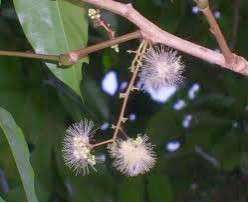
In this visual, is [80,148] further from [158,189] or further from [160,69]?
[158,189]

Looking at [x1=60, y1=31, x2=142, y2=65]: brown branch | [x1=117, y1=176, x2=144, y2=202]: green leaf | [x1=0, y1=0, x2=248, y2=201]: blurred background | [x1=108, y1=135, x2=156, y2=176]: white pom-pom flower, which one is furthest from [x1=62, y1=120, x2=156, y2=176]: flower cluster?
[x1=117, y1=176, x2=144, y2=202]: green leaf

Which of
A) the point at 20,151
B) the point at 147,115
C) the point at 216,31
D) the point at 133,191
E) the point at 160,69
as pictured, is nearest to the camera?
the point at 216,31

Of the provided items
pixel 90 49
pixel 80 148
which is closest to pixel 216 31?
pixel 90 49

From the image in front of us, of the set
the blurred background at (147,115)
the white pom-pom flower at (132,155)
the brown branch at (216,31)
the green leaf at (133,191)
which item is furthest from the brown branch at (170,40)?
the green leaf at (133,191)

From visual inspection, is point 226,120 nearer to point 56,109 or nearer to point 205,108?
point 205,108

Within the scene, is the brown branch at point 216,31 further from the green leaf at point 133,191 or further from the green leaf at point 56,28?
the green leaf at point 133,191

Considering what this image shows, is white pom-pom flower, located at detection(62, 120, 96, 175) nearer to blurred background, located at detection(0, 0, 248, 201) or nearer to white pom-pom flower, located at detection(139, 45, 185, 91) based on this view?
white pom-pom flower, located at detection(139, 45, 185, 91)

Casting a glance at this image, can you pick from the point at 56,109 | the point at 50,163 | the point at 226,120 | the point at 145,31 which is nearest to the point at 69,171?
the point at 50,163
